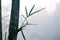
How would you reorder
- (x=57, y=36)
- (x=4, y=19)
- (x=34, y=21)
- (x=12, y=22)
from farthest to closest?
1. (x=57, y=36)
2. (x=34, y=21)
3. (x=4, y=19)
4. (x=12, y=22)

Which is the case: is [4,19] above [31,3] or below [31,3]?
below

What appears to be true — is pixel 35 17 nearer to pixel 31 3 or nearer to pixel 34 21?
pixel 34 21

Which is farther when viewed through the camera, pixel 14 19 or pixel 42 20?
pixel 42 20

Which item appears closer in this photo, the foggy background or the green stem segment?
the green stem segment

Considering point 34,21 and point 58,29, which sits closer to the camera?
point 34,21

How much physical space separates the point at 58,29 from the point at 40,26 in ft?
1.24

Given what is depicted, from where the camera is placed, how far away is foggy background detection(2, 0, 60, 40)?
7.98ft

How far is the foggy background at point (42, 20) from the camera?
2.43m

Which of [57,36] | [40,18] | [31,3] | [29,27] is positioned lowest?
[57,36]

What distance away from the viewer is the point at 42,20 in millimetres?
2562

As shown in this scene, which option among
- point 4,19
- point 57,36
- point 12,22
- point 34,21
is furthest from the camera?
point 57,36

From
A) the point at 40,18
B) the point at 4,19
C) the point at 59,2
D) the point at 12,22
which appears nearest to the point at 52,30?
the point at 40,18

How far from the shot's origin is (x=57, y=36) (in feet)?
8.87

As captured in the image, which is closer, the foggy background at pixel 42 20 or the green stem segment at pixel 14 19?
the green stem segment at pixel 14 19
